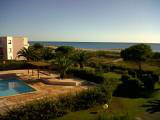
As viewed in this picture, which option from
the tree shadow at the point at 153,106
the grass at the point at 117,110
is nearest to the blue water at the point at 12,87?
the grass at the point at 117,110

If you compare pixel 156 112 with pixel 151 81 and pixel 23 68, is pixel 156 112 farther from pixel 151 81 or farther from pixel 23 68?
pixel 23 68

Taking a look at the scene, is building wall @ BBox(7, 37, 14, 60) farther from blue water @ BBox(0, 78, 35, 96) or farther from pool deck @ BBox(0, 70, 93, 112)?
pool deck @ BBox(0, 70, 93, 112)

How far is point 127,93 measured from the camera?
1834 centimetres

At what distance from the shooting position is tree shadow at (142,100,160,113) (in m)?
13.4

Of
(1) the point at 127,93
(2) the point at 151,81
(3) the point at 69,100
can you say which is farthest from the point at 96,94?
(2) the point at 151,81

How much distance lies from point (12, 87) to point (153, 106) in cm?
1503

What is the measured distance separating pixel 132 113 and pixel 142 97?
4784 mm

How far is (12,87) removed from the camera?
2122 centimetres

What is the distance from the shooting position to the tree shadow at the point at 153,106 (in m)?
13.4


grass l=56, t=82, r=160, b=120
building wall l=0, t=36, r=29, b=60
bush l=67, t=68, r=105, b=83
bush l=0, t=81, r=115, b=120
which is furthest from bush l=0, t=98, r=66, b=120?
building wall l=0, t=36, r=29, b=60

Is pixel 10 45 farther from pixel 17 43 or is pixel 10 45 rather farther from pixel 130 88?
pixel 130 88

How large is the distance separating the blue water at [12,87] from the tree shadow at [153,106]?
36.8ft

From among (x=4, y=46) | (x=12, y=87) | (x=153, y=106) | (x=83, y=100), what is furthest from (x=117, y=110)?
(x=4, y=46)

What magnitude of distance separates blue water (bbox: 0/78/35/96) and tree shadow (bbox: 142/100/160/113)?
36.8ft
